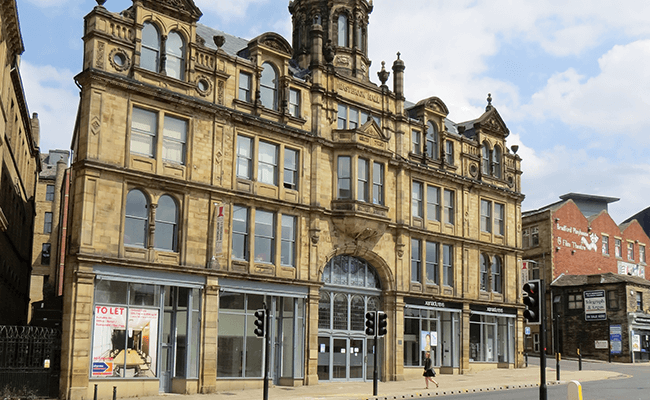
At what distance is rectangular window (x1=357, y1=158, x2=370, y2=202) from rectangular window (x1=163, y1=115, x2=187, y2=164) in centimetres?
972

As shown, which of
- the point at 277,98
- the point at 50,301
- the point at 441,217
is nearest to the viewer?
the point at 277,98

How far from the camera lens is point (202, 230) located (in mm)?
29812

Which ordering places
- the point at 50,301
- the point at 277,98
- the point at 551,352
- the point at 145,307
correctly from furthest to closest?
the point at 551,352 → the point at 50,301 → the point at 277,98 → the point at 145,307

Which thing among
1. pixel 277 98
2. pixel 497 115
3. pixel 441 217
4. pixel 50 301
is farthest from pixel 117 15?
pixel 497 115

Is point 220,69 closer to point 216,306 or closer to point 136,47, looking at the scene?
point 136,47

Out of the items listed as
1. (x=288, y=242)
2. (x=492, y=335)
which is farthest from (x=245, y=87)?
(x=492, y=335)

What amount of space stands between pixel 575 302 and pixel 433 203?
25.2m

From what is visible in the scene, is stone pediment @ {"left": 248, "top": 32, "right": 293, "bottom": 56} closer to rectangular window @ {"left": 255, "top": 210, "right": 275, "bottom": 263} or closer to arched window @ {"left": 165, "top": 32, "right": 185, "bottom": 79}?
arched window @ {"left": 165, "top": 32, "right": 185, "bottom": 79}

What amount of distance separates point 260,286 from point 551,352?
36.7 m

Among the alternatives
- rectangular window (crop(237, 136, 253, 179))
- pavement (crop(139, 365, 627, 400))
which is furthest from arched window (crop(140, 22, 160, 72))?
pavement (crop(139, 365, 627, 400))

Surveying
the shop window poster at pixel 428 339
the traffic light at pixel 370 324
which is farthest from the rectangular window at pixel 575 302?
the traffic light at pixel 370 324

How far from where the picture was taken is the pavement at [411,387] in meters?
27.1

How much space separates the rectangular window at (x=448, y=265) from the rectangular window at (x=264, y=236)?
1237cm

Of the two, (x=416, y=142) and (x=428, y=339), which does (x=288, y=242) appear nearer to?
(x=428, y=339)
